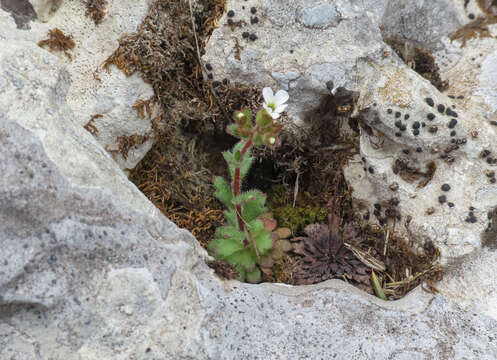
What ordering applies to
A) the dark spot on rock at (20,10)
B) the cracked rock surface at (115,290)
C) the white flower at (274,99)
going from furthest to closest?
the dark spot on rock at (20,10) → the white flower at (274,99) → the cracked rock surface at (115,290)

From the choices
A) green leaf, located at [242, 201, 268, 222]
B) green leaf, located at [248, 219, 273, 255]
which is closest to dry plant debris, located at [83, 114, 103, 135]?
green leaf, located at [242, 201, 268, 222]

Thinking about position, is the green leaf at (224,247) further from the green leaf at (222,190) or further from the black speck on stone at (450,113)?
the black speck on stone at (450,113)

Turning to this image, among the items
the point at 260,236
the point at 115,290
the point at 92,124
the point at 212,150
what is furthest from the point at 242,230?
the point at 92,124

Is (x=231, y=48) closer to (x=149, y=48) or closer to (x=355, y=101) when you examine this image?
(x=149, y=48)

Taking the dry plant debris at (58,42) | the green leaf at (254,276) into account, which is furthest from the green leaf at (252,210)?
the dry plant debris at (58,42)

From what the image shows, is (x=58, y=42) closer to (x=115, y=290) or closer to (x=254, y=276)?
(x=115, y=290)

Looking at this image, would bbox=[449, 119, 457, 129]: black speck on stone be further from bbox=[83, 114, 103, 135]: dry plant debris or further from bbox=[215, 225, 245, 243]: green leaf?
bbox=[83, 114, 103, 135]: dry plant debris

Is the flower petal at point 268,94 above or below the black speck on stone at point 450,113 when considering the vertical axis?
above
